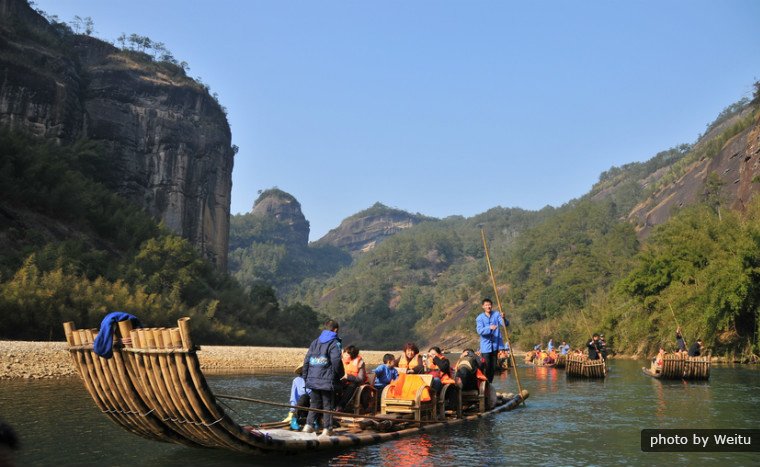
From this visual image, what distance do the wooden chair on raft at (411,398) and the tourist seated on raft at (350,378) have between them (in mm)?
616

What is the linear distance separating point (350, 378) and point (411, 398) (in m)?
1.26

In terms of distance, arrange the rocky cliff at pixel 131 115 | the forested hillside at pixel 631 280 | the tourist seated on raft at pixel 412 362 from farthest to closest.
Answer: the rocky cliff at pixel 131 115, the forested hillside at pixel 631 280, the tourist seated on raft at pixel 412 362

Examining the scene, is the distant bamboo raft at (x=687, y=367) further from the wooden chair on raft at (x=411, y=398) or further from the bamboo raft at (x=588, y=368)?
the wooden chair on raft at (x=411, y=398)

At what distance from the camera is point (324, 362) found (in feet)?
35.6

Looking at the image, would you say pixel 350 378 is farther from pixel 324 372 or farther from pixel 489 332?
pixel 489 332

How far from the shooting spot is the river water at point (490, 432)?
33.7 ft

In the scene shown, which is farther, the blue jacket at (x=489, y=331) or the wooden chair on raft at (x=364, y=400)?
the blue jacket at (x=489, y=331)

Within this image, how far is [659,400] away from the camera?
18750 mm

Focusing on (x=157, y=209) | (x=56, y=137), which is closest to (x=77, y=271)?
(x=56, y=137)

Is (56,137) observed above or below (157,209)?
above

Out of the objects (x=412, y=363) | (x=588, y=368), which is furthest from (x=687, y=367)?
(x=412, y=363)

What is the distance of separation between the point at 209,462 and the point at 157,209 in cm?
7309

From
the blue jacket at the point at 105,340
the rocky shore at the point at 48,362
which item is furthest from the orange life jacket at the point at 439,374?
the rocky shore at the point at 48,362

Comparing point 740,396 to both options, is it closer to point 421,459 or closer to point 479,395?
point 479,395
